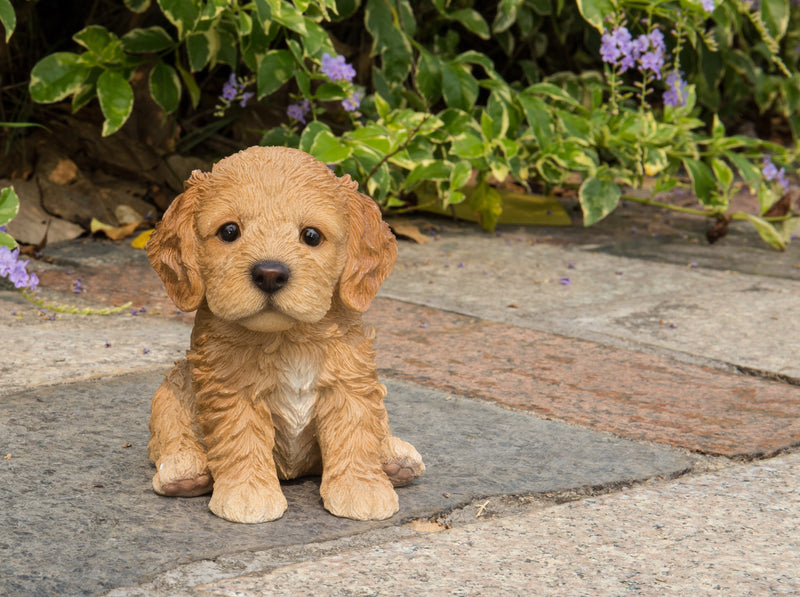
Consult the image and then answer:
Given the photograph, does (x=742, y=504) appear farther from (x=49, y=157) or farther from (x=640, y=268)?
(x=49, y=157)

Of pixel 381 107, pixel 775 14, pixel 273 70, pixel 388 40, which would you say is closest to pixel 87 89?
→ pixel 273 70

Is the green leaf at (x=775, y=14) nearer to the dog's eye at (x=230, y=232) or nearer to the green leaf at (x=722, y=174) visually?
the green leaf at (x=722, y=174)

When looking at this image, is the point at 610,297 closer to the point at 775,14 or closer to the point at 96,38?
the point at 96,38

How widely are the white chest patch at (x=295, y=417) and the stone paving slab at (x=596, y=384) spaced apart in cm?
88

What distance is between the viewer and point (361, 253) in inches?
91.0

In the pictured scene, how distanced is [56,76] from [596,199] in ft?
8.03

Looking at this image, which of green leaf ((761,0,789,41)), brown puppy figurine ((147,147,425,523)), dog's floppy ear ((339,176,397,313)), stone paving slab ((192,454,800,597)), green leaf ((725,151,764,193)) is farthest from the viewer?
green leaf ((761,0,789,41))

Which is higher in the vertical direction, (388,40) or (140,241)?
(388,40)

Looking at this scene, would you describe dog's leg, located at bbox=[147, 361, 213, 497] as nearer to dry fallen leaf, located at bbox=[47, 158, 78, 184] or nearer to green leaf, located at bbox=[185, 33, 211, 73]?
green leaf, located at bbox=[185, 33, 211, 73]

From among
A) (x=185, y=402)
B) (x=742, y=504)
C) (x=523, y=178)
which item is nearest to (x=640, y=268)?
(x=523, y=178)

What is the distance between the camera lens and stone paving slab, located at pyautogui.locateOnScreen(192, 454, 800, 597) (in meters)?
1.94

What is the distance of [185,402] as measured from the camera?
242 cm

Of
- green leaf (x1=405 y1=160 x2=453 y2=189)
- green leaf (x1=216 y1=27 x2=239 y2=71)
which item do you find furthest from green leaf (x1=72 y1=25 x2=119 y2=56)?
green leaf (x1=405 y1=160 x2=453 y2=189)

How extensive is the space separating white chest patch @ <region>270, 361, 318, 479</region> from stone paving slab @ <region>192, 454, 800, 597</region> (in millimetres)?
362
